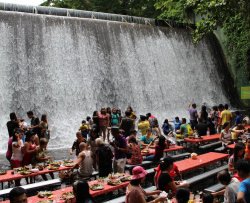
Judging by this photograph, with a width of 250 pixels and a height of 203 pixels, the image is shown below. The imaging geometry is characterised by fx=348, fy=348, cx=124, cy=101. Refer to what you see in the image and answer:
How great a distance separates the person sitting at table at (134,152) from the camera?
8.37 meters

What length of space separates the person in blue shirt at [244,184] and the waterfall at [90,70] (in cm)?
1021

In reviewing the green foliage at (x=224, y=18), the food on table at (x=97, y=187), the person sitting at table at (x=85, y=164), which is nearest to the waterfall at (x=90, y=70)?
the green foliage at (x=224, y=18)

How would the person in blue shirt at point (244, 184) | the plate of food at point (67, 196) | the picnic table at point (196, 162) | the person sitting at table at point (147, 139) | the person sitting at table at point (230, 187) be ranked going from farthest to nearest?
1. the person sitting at table at point (147, 139)
2. the picnic table at point (196, 162)
3. the plate of food at point (67, 196)
4. the person sitting at table at point (230, 187)
5. the person in blue shirt at point (244, 184)

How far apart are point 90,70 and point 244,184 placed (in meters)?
14.1

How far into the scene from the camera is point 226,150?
35.0 feet

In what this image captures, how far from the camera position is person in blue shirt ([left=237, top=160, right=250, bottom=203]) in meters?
4.45

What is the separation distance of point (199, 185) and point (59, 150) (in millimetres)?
6186

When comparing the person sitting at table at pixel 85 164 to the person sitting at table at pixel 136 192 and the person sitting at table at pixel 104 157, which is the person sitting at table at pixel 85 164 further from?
the person sitting at table at pixel 136 192

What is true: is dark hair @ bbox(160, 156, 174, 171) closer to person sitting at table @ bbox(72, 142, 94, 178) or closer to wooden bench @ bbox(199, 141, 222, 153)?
person sitting at table @ bbox(72, 142, 94, 178)

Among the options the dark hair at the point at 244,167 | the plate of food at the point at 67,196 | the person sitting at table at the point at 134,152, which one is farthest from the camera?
the person sitting at table at the point at 134,152

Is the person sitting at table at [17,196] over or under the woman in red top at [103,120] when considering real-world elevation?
under

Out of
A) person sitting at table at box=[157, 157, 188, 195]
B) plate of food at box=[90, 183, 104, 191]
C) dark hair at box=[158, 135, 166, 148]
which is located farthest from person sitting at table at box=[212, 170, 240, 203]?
dark hair at box=[158, 135, 166, 148]

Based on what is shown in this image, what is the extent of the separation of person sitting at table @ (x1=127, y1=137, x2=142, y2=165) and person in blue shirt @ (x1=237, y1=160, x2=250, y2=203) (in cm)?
373

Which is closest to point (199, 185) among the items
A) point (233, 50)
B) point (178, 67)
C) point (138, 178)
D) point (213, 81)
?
point (138, 178)
